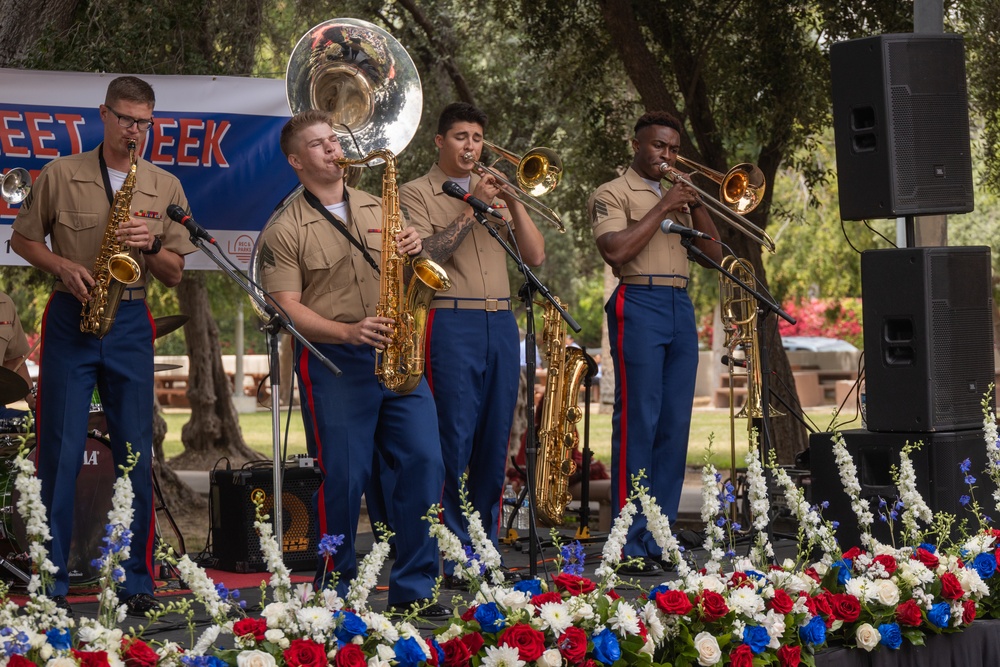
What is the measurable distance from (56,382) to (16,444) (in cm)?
79

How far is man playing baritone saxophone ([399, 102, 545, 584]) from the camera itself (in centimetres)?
535

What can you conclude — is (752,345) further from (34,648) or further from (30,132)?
(34,648)

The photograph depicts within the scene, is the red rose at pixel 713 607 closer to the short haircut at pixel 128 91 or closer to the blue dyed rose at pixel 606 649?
the blue dyed rose at pixel 606 649

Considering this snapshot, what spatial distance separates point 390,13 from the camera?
11.4 meters

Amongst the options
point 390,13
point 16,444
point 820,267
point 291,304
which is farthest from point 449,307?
point 820,267

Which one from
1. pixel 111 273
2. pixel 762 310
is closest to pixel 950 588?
pixel 762 310

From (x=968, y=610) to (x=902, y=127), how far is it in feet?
6.82

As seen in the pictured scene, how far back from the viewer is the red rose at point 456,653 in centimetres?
307

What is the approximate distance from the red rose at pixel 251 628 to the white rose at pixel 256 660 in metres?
0.12

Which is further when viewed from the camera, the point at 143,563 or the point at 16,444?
the point at 16,444

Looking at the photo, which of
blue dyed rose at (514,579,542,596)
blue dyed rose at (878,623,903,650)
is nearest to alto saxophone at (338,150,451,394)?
blue dyed rose at (514,579,542,596)

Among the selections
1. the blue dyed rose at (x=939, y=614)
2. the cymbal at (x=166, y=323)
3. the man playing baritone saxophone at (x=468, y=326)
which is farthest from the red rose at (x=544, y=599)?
the cymbal at (x=166, y=323)

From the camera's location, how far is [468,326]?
5395 mm

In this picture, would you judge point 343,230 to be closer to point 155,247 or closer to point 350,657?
point 155,247
